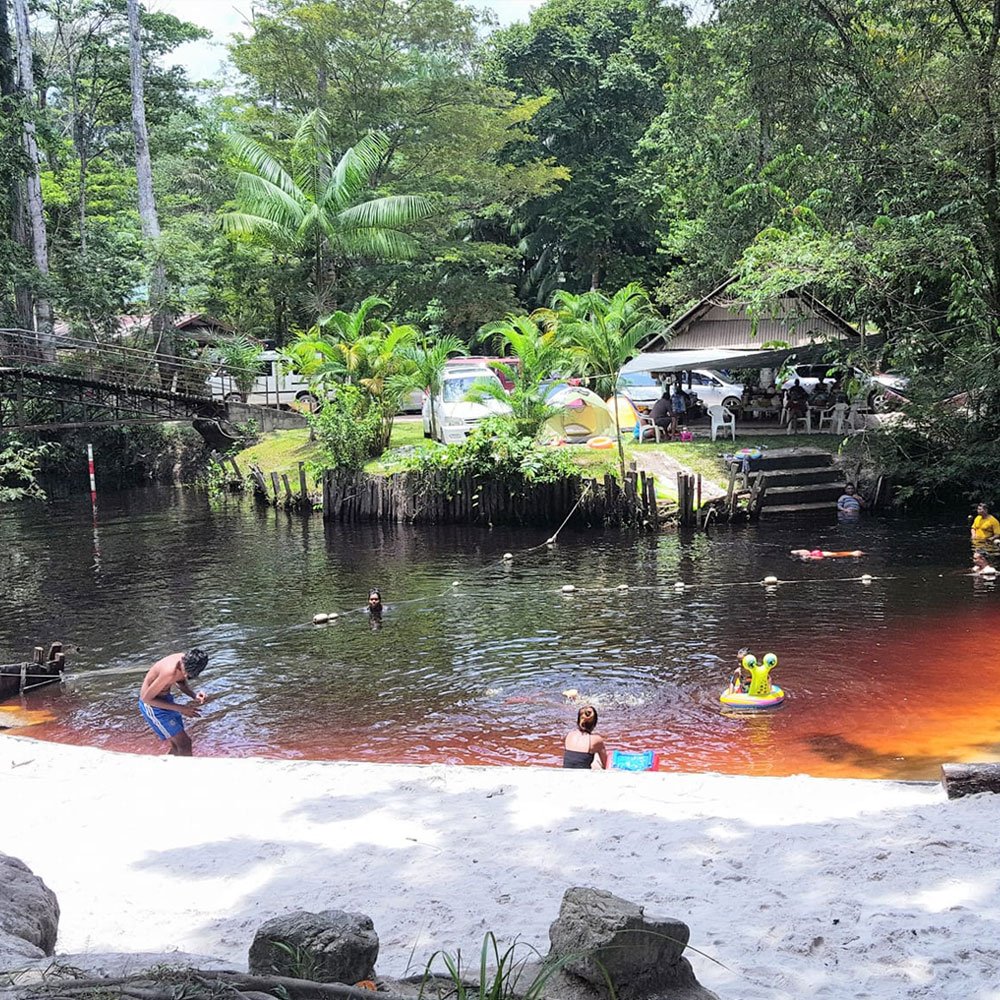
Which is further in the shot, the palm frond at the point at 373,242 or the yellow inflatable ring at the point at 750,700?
the palm frond at the point at 373,242

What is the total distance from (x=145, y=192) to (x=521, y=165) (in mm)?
13413

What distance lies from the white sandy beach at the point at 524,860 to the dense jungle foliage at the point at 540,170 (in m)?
14.0

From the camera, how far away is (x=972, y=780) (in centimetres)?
683

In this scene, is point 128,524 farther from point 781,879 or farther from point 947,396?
point 781,879

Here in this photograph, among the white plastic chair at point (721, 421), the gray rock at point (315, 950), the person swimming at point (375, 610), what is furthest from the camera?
the white plastic chair at point (721, 421)

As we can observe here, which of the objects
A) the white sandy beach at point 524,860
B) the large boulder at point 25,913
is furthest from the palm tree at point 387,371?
the large boulder at point 25,913

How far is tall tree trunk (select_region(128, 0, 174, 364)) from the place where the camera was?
3344 centimetres

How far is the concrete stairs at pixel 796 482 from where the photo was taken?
22531mm

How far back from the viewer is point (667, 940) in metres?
3.78

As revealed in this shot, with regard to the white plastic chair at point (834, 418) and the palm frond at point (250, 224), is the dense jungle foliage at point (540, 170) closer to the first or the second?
the palm frond at point (250, 224)

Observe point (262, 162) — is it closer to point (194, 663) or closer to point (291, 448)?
point (291, 448)

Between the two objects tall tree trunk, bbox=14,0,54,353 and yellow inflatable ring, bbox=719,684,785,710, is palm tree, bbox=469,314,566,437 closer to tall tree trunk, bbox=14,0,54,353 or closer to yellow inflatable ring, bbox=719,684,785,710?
yellow inflatable ring, bbox=719,684,785,710

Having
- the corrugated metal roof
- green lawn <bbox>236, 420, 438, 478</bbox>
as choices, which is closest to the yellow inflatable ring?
the corrugated metal roof

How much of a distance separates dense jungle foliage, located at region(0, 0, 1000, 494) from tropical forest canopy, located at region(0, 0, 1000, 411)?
0.08 m
